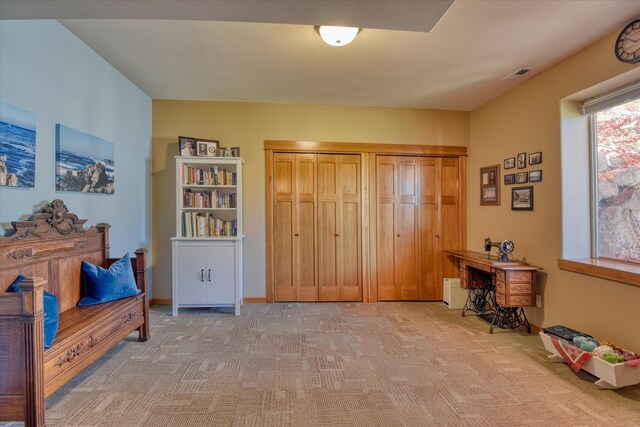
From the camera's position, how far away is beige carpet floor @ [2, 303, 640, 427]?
1.91 metres

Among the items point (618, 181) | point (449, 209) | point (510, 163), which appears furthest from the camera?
point (449, 209)

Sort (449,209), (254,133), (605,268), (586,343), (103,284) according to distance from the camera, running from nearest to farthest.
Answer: (586,343)
(605,268)
(103,284)
(254,133)
(449,209)

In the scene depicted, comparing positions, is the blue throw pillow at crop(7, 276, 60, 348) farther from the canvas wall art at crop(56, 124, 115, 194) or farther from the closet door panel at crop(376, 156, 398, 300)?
the closet door panel at crop(376, 156, 398, 300)

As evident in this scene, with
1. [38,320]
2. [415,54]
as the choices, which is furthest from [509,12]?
[38,320]

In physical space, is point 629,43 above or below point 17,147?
above

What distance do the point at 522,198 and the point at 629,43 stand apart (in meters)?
1.61

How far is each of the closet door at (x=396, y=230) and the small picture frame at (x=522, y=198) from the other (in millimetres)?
1242

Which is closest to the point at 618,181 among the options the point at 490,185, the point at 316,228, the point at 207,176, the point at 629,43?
the point at 629,43

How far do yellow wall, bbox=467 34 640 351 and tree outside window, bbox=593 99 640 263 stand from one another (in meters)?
0.35

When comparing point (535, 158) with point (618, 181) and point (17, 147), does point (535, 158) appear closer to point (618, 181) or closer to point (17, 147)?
point (618, 181)

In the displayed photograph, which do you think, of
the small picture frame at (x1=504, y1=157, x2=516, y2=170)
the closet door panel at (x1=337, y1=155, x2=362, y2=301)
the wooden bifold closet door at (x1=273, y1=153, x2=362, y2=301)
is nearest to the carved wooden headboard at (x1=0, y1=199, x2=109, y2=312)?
the wooden bifold closet door at (x1=273, y1=153, x2=362, y2=301)

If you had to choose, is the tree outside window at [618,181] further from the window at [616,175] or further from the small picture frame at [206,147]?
the small picture frame at [206,147]

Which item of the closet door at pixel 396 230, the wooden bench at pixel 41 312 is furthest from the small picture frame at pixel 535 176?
the wooden bench at pixel 41 312

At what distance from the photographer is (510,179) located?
3.67m
